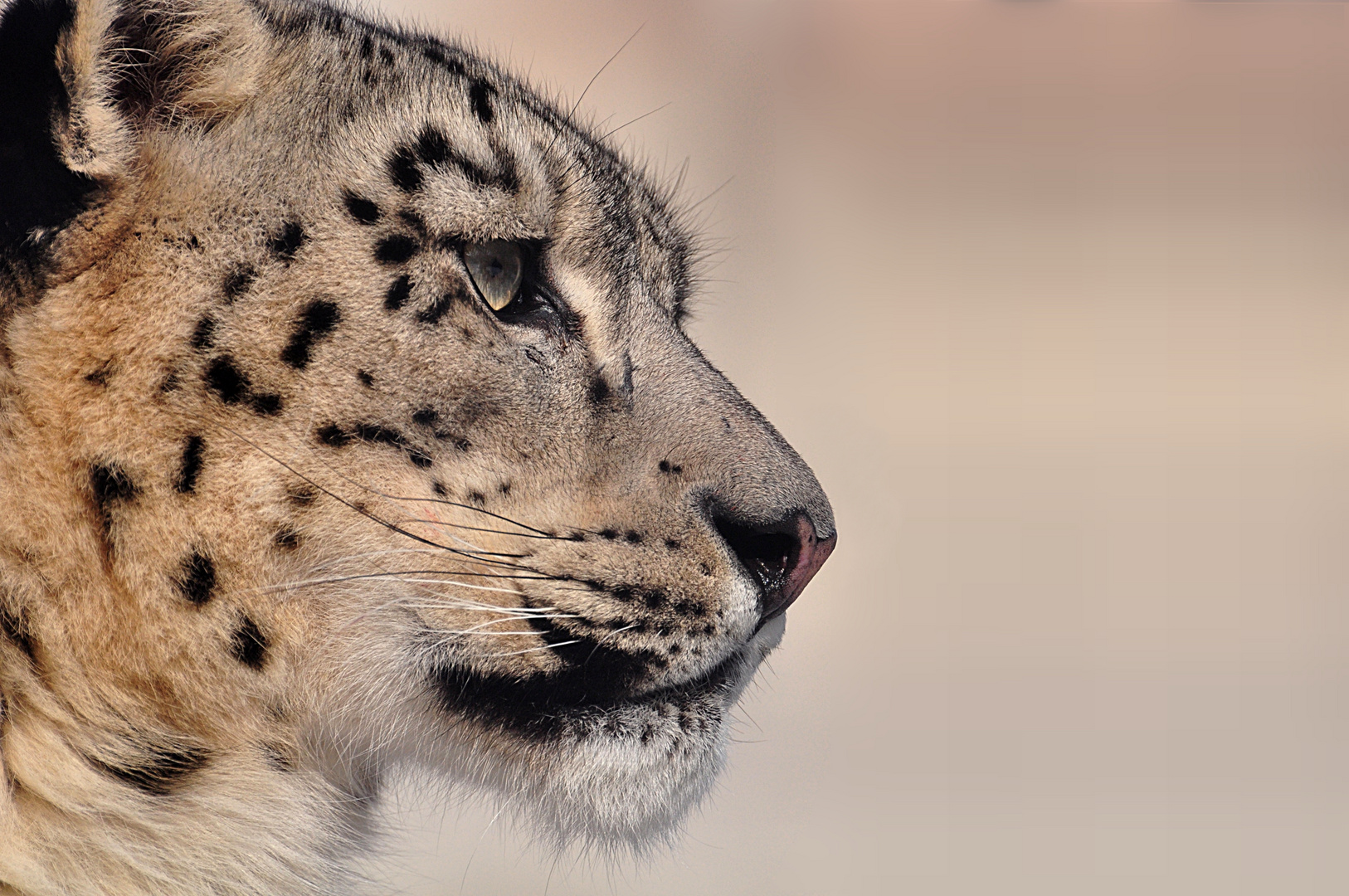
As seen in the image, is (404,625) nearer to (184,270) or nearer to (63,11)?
(184,270)

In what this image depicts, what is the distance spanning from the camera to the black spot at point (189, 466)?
5.80 ft

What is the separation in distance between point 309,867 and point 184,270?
94cm

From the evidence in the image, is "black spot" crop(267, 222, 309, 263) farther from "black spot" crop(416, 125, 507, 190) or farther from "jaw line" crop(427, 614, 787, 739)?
"jaw line" crop(427, 614, 787, 739)

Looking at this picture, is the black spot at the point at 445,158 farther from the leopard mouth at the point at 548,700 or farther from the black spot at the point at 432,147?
the leopard mouth at the point at 548,700

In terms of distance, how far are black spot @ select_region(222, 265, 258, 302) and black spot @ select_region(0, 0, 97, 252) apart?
22cm

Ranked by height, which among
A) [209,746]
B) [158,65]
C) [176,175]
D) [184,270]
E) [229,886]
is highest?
[158,65]

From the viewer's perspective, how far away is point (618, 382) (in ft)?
6.94

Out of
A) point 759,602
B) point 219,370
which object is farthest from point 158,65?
point 759,602

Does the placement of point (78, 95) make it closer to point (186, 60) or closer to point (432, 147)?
point (186, 60)

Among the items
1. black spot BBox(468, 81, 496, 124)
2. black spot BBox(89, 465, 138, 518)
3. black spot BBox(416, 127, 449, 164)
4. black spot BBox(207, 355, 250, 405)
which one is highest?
black spot BBox(468, 81, 496, 124)

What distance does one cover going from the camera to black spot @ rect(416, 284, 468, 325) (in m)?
1.91

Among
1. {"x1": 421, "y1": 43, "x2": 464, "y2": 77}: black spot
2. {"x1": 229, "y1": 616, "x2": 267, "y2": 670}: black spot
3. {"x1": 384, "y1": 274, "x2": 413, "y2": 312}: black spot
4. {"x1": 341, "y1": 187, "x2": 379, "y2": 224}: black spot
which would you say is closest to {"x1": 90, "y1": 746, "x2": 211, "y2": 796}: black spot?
{"x1": 229, "y1": 616, "x2": 267, "y2": 670}: black spot

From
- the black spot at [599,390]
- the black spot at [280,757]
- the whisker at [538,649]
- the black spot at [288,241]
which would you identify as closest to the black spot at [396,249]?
the black spot at [288,241]

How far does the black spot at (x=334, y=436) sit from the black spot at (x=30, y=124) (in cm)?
44
